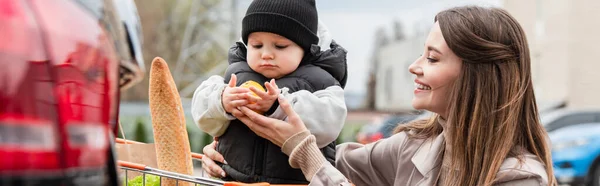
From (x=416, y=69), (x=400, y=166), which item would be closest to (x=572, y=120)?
(x=400, y=166)

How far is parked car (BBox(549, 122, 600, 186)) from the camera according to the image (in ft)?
34.7

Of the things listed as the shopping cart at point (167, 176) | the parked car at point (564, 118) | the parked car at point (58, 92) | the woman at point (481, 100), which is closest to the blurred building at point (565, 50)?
the parked car at point (564, 118)

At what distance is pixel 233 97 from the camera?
1990 millimetres

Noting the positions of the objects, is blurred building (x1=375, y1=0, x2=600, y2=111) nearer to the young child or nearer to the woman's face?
the woman's face

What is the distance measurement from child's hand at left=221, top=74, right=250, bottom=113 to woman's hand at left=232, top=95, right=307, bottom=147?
17mm

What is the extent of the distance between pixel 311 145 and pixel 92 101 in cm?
123

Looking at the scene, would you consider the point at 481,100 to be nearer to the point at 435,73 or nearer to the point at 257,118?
the point at 435,73

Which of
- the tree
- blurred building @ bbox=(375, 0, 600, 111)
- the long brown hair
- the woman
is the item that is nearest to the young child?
the woman

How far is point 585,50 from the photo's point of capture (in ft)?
71.9

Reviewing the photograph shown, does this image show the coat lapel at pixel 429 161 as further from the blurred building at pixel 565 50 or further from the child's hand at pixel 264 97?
the blurred building at pixel 565 50

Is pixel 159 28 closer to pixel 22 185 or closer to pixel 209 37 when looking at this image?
pixel 209 37

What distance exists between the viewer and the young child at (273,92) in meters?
2.04

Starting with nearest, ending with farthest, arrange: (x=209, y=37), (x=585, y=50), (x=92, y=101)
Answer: (x=92, y=101) < (x=585, y=50) < (x=209, y=37)

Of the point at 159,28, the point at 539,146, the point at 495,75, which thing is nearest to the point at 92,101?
the point at 495,75
